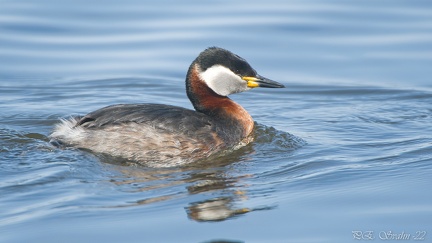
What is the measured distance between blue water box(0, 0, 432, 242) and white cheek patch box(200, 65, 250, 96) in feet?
2.22

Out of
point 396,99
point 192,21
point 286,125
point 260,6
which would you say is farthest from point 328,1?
point 286,125

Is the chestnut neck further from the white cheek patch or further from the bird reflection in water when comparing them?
the bird reflection in water

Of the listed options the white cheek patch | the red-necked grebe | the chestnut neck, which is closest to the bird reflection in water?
the red-necked grebe

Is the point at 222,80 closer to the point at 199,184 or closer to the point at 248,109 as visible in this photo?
the point at 248,109

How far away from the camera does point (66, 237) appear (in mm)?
6957

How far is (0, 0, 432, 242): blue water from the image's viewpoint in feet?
24.2

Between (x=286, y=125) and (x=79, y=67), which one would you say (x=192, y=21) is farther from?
(x=286, y=125)

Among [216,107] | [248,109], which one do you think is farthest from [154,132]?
[248,109]

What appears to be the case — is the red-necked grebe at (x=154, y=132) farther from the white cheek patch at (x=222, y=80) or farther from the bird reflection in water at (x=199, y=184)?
the bird reflection in water at (x=199, y=184)

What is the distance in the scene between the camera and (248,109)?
470 inches

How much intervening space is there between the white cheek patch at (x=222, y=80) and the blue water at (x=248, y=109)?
26.7 inches

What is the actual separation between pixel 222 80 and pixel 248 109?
1782 millimetres

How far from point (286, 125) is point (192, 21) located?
4666 mm

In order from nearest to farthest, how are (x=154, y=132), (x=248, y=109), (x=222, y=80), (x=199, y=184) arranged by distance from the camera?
(x=199, y=184) < (x=154, y=132) < (x=222, y=80) < (x=248, y=109)
